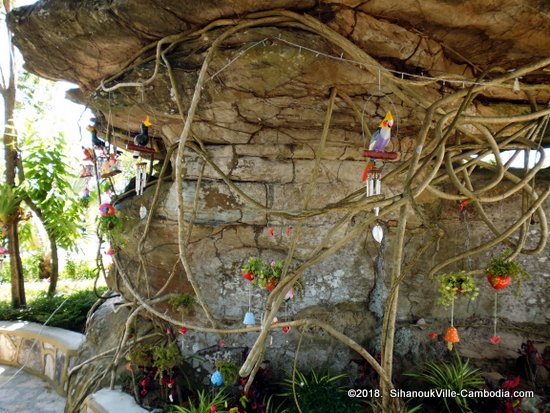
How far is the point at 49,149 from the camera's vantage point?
518 centimetres

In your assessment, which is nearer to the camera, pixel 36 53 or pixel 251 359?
pixel 251 359

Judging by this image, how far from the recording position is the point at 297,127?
2.75 m

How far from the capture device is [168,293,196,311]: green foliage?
2.95 m

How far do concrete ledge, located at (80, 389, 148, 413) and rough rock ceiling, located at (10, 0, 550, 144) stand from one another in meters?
2.38

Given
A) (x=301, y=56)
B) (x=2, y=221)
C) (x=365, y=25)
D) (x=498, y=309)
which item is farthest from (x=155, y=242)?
(x=2, y=221)

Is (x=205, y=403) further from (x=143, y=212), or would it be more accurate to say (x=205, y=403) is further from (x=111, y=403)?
(x=143, y=212)

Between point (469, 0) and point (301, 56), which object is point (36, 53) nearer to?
point (301, 56)

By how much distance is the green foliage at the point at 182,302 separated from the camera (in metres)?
2.95

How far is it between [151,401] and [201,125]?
233 cm

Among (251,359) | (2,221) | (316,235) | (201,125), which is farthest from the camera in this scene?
(2,221)

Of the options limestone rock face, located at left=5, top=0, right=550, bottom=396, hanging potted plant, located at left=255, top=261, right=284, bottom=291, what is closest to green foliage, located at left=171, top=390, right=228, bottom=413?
limestone rock face, located at left=5, top=0, right=550, bottom=396

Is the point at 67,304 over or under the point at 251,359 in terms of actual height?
under

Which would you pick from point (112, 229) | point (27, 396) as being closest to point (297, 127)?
point (112, 229)

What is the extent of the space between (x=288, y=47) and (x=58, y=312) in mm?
5010
